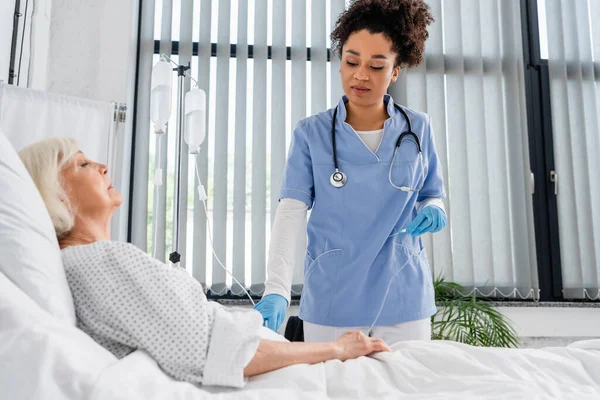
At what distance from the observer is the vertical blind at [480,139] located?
292 cm

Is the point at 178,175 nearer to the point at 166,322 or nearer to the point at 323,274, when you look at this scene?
the point at 323,274

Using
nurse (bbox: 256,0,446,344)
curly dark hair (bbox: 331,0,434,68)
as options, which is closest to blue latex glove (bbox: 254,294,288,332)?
nurse (bbox: 256,0,446,344)

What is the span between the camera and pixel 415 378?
91cm

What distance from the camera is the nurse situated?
1.47m

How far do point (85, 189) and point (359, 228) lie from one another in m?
0.71

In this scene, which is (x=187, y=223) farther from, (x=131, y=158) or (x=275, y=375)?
(x=275, y=375)

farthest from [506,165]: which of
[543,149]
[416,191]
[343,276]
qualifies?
[343,276]

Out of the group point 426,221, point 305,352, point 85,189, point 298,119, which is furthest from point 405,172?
point 298,119

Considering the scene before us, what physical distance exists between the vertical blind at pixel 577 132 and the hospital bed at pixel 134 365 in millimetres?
2122

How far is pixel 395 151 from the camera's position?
1.56 metres

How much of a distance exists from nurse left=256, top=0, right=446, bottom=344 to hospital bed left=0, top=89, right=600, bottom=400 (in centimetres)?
40

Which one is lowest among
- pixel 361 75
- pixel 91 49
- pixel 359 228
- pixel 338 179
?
pixel 359 228

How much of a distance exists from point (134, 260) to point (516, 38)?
282cm

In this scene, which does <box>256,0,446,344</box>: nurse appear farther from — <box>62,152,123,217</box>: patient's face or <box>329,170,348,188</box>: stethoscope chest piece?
<box>62,152,123,217</box>: patient's face
